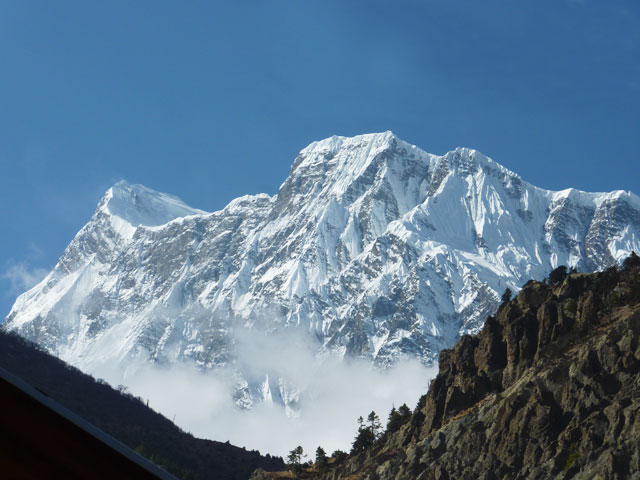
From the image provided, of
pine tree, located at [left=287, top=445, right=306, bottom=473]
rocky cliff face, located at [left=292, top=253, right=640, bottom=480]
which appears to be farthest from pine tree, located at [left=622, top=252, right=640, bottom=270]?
pine tree, located at [left=287, top=445, right=306, bottom=473]

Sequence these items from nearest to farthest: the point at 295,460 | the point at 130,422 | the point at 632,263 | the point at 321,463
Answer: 1. the point at 321,463
2. the point at 632,263
3. the point at 295,460
4. the point at 130,422

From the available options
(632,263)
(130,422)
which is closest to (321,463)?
(632,263)

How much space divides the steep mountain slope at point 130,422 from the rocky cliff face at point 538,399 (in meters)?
22.3

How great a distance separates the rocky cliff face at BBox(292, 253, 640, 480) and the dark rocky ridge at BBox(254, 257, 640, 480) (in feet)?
0.32

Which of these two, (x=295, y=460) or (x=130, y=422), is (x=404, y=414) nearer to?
(x=295, y=460)

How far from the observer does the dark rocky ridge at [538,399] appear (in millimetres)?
61656

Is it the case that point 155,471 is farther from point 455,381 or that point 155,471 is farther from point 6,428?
point 455,381

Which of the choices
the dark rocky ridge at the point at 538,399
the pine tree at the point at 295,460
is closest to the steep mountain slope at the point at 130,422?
the pine tree at the point at 295,460

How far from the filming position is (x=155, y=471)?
2.85 metres

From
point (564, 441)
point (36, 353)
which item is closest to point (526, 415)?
point (564, 441)

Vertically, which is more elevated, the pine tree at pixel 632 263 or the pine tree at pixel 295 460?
the pine tree at pixel 632 263

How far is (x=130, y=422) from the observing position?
131 m

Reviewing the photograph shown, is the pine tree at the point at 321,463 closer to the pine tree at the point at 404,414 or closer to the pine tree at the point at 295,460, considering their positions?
the pine tree at the point at 295,460

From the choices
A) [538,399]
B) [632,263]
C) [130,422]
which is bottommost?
[538,399]
